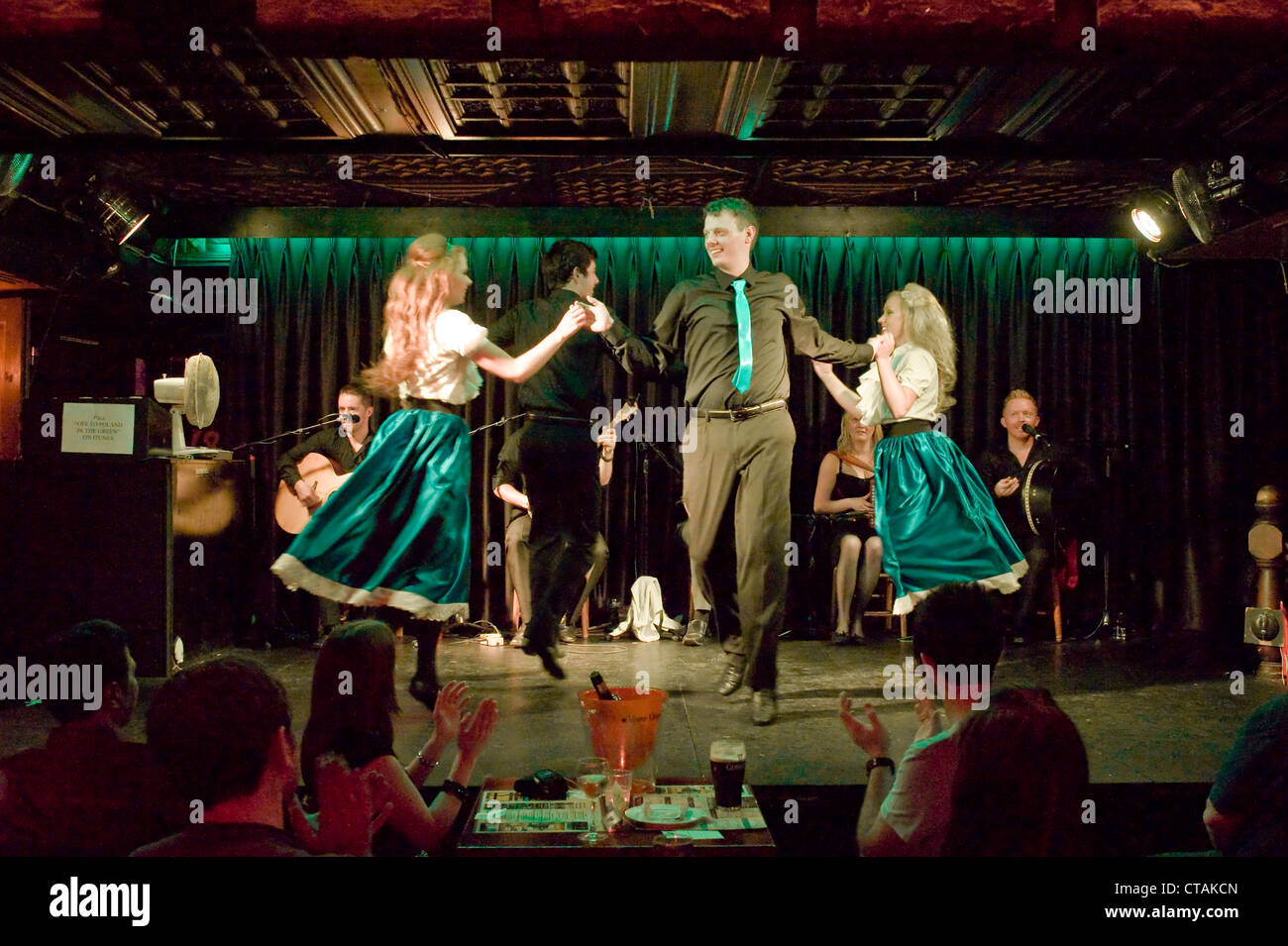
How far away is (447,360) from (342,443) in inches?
116

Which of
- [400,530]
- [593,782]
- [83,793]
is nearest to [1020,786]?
[593,782]

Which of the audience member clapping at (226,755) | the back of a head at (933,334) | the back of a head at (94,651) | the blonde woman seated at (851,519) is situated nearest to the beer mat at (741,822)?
the audience member clapping at (226,755)

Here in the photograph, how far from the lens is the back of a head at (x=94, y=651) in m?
1.99

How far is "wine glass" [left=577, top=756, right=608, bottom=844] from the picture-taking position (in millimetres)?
2051

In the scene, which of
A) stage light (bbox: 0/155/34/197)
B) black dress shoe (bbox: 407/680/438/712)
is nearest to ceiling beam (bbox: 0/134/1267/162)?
stage light (bbox: 0/155/34/197)

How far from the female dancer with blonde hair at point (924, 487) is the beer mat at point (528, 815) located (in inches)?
84.6

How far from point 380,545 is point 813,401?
439cm

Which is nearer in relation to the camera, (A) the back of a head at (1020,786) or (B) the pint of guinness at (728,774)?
(A) the back of a head at (1020,786)

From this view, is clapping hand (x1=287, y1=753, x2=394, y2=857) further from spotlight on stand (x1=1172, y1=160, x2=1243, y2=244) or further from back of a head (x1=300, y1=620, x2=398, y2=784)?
spotlight on stand (x1=1172, y1=160, x2=1243, y2=244)

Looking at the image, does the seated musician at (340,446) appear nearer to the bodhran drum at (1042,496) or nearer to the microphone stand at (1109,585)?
the bodhran drum at (1042,496)

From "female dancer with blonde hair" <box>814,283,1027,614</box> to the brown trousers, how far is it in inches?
18.9

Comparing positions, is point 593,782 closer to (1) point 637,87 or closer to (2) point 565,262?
(2) point 565,262

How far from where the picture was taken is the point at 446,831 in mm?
2096
